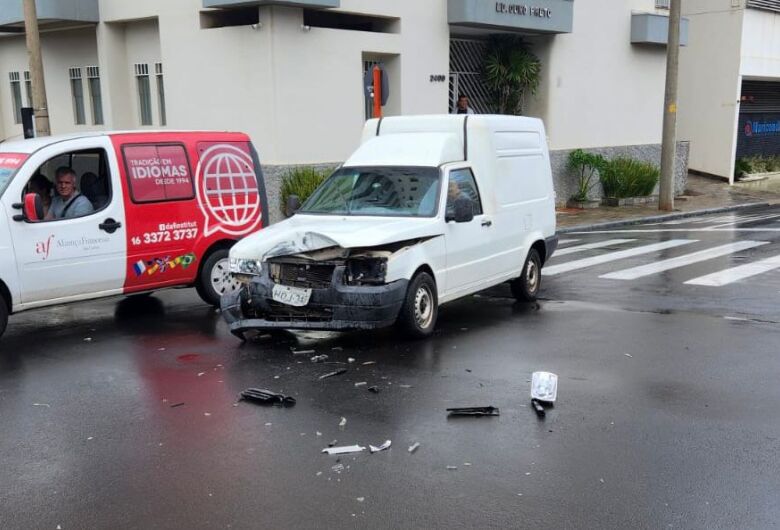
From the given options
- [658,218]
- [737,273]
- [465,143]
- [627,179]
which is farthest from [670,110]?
[465,143]

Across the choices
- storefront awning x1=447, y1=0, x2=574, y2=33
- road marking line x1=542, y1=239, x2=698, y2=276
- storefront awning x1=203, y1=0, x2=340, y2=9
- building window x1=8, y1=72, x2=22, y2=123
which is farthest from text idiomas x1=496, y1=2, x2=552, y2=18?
building window x1=8, y1=72, x2=22, y2=123

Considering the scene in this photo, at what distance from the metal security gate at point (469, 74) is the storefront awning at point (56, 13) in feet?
28.7

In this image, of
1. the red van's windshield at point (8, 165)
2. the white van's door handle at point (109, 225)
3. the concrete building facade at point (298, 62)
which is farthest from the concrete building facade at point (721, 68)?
the red van's windshield at point (8, 165)

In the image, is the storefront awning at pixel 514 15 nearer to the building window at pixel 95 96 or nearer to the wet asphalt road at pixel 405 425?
the building window at pixel 95 96

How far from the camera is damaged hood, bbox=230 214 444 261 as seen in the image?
769 cm

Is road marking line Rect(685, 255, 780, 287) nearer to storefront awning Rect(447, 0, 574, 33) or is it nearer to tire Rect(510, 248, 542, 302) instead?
tire Rect(510, 248, 542, 302)

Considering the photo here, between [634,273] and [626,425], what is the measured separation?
6815 millimetres

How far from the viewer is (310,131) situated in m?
16.8

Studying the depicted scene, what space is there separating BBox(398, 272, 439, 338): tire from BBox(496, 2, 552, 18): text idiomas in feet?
42.3

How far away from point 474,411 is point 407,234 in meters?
2.38

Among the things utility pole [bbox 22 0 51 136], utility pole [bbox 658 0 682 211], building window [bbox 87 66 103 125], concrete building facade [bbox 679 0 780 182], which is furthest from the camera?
concrete building facade [bbox 679 0 780 182]

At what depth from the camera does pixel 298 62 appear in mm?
16312

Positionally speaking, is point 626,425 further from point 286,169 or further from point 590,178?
point 590,178

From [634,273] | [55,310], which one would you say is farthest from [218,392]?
[634,273]
